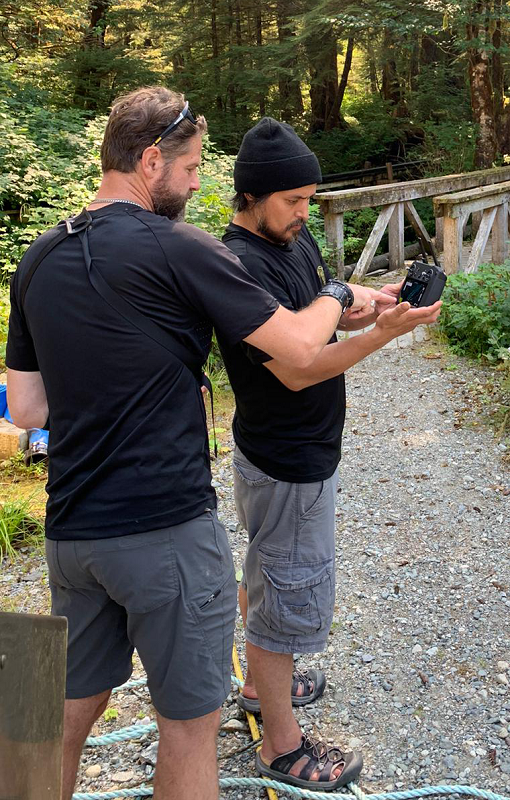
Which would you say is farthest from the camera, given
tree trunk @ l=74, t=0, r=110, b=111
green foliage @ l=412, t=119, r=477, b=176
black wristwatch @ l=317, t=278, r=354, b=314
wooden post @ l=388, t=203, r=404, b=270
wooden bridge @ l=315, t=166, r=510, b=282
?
tree trunk @ l=74, t=0, r=110, b=111

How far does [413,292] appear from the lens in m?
2.33

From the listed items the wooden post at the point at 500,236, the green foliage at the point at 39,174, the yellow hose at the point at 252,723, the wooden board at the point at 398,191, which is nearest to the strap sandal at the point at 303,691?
the yellow hose at the point at 252,723

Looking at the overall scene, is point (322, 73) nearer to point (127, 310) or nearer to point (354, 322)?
point (354, 322)

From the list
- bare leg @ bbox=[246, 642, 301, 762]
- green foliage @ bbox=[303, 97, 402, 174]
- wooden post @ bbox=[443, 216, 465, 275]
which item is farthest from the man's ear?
green foliage @ bbox=[303, 97, 402, 174]

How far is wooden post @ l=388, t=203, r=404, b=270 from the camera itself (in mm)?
9398

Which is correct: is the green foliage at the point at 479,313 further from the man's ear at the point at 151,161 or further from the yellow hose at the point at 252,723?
the man's ear at the point at 151,161

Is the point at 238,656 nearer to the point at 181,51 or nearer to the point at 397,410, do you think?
the point at 397,410

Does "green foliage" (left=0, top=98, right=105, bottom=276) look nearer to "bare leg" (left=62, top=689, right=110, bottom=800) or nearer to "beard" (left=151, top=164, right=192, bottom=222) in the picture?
"beard" (left=151, top=164, right=192, bottom=222)

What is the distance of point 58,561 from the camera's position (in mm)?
1802

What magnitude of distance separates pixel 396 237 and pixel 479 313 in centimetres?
324

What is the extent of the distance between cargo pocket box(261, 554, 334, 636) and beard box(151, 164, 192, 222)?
3.61 feet

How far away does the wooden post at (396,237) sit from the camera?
30.8ft

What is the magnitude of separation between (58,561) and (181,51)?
741 inches

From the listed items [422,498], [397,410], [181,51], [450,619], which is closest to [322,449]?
[450,619]
